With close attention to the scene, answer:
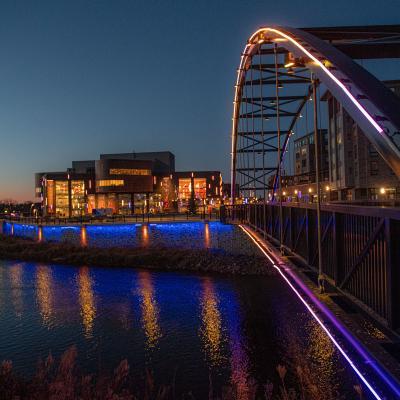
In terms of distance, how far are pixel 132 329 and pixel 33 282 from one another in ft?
52.8

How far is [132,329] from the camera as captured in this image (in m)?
19.7

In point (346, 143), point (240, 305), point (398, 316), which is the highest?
point (346, 143)

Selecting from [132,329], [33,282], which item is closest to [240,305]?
[132,329]

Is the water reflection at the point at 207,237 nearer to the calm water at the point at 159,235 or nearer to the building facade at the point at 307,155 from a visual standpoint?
the calm water at the point at 159,235

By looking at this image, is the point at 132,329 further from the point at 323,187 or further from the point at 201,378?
the point at 323,187

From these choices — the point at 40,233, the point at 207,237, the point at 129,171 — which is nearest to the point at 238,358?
the point at 207,237

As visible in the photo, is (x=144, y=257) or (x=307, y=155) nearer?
(x=144, y=257)

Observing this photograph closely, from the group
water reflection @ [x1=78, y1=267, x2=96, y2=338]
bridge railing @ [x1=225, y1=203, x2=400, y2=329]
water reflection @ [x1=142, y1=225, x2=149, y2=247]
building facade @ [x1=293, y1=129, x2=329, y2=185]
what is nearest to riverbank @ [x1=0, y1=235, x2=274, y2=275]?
water reflection @ [x1=142, y1=225, x2=149, y2=247]

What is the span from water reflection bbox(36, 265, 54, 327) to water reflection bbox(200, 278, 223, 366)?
709 cm

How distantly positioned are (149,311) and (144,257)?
18.8 meters

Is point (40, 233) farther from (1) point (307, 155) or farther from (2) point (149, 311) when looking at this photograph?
(1) point (307, 155)

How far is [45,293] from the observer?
28.3 meters

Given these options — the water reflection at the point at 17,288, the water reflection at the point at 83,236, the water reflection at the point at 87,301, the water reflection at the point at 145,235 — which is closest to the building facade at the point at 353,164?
the water reflection at the point at 145,235

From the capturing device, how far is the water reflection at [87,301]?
20.6 meters
